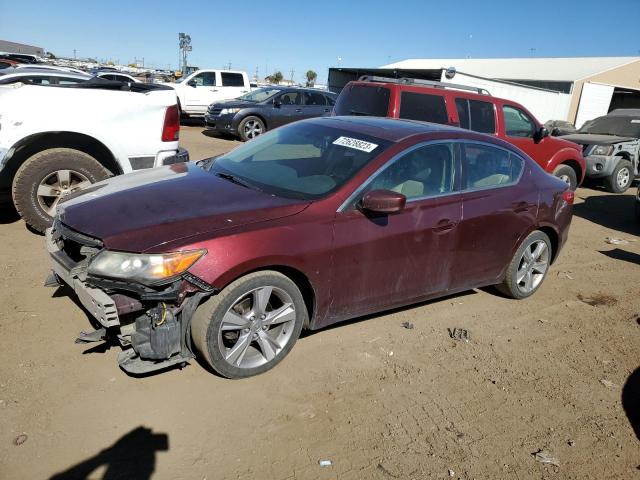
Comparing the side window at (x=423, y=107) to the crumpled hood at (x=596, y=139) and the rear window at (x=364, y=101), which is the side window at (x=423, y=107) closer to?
the rear window at (x=364, y=101)

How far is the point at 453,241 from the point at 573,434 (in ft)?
5.14

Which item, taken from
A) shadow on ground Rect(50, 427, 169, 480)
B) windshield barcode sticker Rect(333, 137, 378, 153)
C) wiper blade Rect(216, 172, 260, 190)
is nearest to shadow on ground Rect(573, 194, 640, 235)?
windshield barcode sticker Rect(333, 137, 378, 153)

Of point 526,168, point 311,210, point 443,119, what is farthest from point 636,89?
point 311,210

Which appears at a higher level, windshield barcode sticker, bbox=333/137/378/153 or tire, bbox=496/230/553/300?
windshield barcode sticker, bbox=333/137/378/153

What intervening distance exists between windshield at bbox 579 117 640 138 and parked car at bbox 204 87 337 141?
6875 millimetres

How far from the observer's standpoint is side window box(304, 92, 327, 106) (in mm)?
15047

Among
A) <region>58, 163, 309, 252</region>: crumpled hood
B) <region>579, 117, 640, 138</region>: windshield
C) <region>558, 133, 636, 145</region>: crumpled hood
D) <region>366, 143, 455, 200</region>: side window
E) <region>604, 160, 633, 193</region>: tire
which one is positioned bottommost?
<region>604, 160, 633, 193</region>: tire

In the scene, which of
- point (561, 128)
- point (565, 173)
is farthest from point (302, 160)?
point (561, 128)

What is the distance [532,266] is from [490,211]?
3.47 ft

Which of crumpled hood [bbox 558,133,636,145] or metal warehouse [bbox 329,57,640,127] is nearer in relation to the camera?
crumpled hood [bbox 558,133,636,145]

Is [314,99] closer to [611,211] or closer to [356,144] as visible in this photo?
[611,211]

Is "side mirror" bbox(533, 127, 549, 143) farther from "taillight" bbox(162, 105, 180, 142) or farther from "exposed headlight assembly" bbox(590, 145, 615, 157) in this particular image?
"taillight" bbox(162, 105, 180, 142)

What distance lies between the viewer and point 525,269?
15.7 ft

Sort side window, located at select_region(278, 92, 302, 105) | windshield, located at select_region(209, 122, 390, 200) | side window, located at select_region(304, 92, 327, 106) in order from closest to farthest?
1. windshield, located at select_region(209, 122, 390, 200)
2. side window, located at select_region(278, 92, 302, 105)
3. side window, located at select_region(304, 92, 327, 106)
